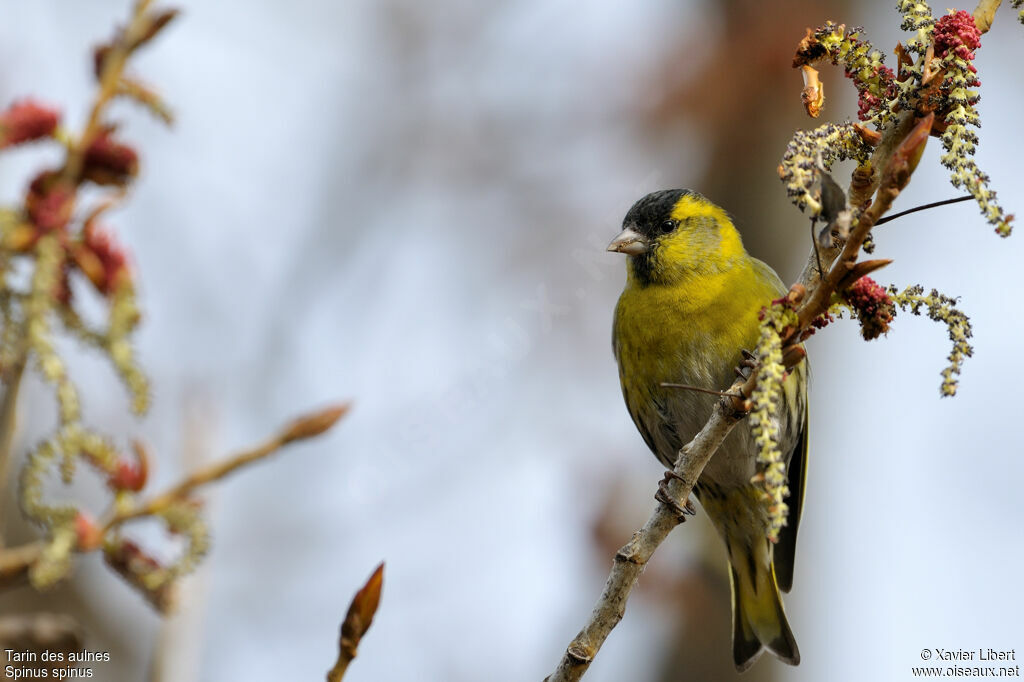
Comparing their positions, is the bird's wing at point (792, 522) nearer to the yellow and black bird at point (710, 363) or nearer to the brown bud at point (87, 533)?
the yellow and black bird at point (710, 363)

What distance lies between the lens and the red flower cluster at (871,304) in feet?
6.11

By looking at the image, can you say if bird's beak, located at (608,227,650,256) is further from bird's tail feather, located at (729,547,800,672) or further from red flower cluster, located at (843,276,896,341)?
red flower cluster, located at (843,276,896,341)

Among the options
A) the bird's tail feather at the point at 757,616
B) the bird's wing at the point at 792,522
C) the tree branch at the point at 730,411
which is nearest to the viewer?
the tree branch at the point at 730,411

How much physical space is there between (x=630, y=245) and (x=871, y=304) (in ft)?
7.68

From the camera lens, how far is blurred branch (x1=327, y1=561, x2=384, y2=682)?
4.56 feet

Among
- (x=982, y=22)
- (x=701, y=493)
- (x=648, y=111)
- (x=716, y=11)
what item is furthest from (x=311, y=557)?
(x=982, y=22)

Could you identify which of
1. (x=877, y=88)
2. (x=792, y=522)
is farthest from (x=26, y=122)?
(x=792, y=522)

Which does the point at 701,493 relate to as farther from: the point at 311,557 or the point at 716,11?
the point at 716,11

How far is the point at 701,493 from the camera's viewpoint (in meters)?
4.38

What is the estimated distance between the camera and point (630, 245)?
13.7 feet

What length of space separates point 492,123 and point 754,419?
645 centimetres

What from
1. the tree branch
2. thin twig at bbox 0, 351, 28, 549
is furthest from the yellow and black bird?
thin twig at bbox 0, 351, 28, 549

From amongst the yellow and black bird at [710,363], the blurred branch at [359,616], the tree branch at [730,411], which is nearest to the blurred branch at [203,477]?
the blurred branch at [359,616]

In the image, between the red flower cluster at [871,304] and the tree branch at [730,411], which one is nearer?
the tree branch at [730,411]
